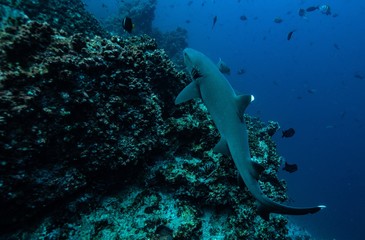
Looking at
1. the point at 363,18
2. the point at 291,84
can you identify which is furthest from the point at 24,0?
the point at 363,18

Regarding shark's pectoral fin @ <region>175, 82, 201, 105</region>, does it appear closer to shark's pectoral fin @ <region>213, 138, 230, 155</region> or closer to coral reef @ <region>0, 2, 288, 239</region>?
shark's pectoral fin @ <region>213, 138, 230, 155</region>

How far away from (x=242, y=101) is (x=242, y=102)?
0.01 metres

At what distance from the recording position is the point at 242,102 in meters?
3.01

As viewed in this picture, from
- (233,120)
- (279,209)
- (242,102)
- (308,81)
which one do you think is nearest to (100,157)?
(233,120)

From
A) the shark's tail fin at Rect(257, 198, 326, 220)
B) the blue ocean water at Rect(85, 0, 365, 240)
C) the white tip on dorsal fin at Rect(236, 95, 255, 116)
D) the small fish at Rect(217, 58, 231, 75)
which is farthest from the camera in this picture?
the blue ocean water at Rect(85, 0, 365, 240)

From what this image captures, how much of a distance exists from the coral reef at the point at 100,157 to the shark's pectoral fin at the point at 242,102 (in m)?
1.73

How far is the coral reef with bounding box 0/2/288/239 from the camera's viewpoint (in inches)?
123

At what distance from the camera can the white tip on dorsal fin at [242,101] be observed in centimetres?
295

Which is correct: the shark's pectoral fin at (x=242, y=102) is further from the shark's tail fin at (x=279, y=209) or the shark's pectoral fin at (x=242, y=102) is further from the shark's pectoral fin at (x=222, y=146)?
the shark's tail fin at (x=279, y=209)

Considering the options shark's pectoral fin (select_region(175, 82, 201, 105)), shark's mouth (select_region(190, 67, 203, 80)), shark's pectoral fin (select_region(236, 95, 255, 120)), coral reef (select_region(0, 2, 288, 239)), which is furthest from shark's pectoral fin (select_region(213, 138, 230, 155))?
coral reef (select_region(0, 2, 288, 239))

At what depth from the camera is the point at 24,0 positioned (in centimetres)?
866

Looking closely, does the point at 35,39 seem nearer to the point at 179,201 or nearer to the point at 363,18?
the point at 179,201

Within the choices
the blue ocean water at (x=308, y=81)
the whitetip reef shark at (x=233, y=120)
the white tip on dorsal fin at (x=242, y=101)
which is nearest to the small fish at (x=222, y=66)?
the whitetip reef shark at (x=233, y=120)

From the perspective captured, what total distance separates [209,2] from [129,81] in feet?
655
